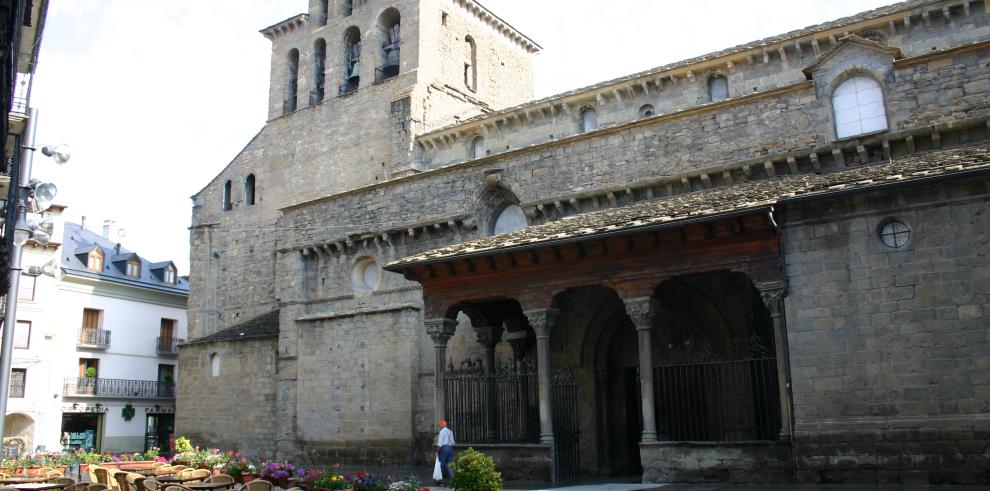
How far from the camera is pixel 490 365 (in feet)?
56.1

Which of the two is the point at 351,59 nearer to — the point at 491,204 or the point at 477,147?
the point at 477,147

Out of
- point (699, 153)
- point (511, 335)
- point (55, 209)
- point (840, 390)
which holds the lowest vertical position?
point (840, 390)

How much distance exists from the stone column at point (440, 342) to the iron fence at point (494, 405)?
14 centimetres

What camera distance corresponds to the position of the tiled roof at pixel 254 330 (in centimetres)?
2473

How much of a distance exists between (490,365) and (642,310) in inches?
181

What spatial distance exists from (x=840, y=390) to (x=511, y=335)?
24.2 feet

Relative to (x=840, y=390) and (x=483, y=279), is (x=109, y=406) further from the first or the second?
(x=840, y=390)

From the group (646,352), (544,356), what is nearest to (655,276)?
(646,352)

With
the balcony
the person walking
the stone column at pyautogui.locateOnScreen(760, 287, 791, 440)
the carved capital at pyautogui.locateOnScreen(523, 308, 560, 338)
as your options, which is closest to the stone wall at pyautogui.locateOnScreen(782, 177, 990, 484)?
the stone column at pyautogui.locateOnScreen(760, 287, 791, 440)

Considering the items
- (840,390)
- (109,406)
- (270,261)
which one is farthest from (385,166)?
(840,390)

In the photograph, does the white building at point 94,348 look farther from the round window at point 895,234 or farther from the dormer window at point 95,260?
the round window at point 895,234

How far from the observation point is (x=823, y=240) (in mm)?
12008

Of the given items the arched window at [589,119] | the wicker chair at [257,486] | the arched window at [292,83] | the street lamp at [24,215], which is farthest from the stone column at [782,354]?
the arched window at [292,83]

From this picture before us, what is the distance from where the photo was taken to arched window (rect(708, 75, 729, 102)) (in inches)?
850
